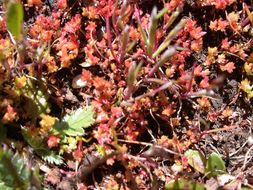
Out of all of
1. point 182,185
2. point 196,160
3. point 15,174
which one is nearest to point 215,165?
point 196,160

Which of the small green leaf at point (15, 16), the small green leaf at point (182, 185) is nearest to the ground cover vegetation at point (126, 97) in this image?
the small green leaf at point (182, 185)

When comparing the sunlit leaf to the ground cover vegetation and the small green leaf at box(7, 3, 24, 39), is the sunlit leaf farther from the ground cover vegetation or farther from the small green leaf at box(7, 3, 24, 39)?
the small green leaf at box(7, 3, 24, 39)

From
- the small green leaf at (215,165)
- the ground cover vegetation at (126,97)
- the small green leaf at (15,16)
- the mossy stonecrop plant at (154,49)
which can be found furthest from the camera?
the small green leaf at (215,165)

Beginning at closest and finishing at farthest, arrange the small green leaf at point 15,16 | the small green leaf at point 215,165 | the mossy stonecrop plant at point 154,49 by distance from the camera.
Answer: the small green leaf at point 15,16 → the mossy stonecrop plant at point 154,49 → the small green leaf at point 215,165

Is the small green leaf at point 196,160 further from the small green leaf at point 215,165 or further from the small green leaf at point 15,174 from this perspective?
the small green leaf at point 15,174

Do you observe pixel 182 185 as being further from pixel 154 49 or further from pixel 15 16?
pixel 15 16

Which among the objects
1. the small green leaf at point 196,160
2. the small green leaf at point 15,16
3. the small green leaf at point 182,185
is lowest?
the small green leaf at point 182,185
